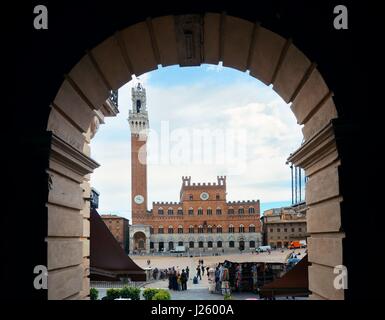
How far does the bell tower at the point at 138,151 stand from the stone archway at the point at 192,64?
275ft

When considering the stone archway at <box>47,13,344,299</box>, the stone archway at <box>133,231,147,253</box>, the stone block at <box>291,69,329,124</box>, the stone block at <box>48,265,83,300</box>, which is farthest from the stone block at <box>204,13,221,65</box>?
the stone archway at <box>133,231,147,253</box>

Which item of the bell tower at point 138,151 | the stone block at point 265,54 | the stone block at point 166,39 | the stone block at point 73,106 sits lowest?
the stone block at point 73,106

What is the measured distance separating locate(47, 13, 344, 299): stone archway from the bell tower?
83690 millimetres

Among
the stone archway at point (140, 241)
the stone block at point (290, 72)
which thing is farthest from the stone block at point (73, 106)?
the stone archway at point (140, 241)

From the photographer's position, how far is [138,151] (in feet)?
302

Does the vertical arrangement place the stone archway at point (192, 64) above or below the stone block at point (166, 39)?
below

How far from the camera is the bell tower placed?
8938cm

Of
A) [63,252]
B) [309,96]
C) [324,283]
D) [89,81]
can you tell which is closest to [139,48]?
[89,81]

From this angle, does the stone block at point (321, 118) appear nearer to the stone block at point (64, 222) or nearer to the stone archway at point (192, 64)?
the stone archway at point (192, 64)

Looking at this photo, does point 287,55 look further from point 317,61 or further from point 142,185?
point 142,185

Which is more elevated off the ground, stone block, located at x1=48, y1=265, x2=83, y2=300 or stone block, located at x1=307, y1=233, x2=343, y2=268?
stone block, located at x1=307, y1=233, x2=343, y2=268

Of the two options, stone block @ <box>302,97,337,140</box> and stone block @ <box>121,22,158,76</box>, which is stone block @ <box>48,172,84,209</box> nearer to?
stone block @ <box>121,22,158,76</box>

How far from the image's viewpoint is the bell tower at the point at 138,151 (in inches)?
3519

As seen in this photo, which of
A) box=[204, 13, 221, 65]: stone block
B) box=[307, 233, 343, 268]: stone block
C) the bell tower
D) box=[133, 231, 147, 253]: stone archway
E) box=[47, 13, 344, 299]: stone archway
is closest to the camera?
box=[307, 233, 343, 268]: stone block
